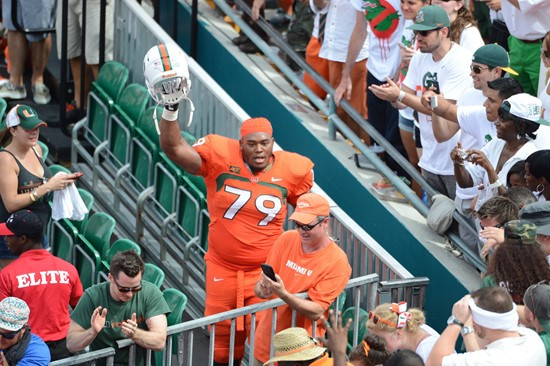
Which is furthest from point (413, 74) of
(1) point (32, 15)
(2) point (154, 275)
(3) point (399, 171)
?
(1) point (32, 15)

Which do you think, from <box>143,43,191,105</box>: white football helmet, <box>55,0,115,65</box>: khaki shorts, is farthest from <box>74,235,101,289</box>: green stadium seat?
<box>55,0,115,65</box>: khaki shorts

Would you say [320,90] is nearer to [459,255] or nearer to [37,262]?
[459,255]

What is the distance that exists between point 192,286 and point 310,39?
2996 mm

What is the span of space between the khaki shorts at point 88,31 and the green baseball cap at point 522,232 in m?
6.09

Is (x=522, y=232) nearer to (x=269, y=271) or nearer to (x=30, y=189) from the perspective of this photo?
(x=269, y=271)

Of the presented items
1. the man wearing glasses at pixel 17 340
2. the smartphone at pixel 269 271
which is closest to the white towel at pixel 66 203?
the man wearing glasses at pixel 17 340

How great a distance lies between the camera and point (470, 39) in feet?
29.0

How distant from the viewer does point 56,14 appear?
11406mm

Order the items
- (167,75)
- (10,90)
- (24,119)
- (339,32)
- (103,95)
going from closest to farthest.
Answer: (167,75) < (24,119) < (339,32) < (103,95) < (10,90)

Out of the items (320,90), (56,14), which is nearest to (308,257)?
(320,90)

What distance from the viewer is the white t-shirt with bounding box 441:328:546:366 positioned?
5586 mm

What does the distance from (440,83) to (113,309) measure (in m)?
3.06

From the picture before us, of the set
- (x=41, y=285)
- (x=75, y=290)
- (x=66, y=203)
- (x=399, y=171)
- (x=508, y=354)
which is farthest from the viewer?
(x=399, y=171)

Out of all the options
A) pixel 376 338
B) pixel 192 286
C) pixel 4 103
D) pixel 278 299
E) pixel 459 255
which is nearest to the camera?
pixel 376 338
